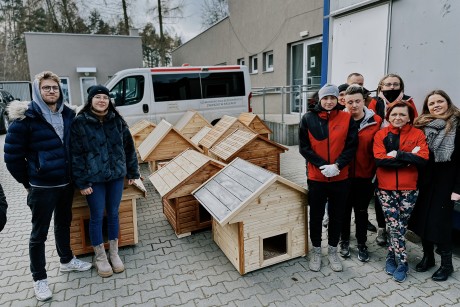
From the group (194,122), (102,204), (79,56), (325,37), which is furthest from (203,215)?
(79,56)

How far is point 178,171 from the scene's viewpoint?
13.8 ft

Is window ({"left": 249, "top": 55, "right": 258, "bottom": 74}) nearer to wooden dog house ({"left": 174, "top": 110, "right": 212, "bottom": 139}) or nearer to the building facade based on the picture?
the building facade

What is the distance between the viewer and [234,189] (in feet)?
10.7

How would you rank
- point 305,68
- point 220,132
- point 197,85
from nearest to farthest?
point 220,132, point 197,85, point 305,68

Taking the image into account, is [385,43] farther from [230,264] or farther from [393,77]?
[230,264]

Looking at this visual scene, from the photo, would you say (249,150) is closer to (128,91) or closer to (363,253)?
(363,253)

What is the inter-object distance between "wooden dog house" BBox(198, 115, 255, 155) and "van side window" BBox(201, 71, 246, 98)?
9.35ft

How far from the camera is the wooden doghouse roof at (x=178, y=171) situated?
3930 millimetres

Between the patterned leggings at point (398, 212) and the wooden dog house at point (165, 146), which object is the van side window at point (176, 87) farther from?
the patterned leggings at point (398, 212)

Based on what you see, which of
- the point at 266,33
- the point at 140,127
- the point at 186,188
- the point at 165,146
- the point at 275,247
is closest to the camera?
the point at 275,247

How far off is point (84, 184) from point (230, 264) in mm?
1685

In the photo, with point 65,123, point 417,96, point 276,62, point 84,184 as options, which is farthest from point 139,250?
point 276,62

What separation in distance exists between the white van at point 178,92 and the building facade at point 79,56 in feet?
34.3

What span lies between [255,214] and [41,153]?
6.47 ft
